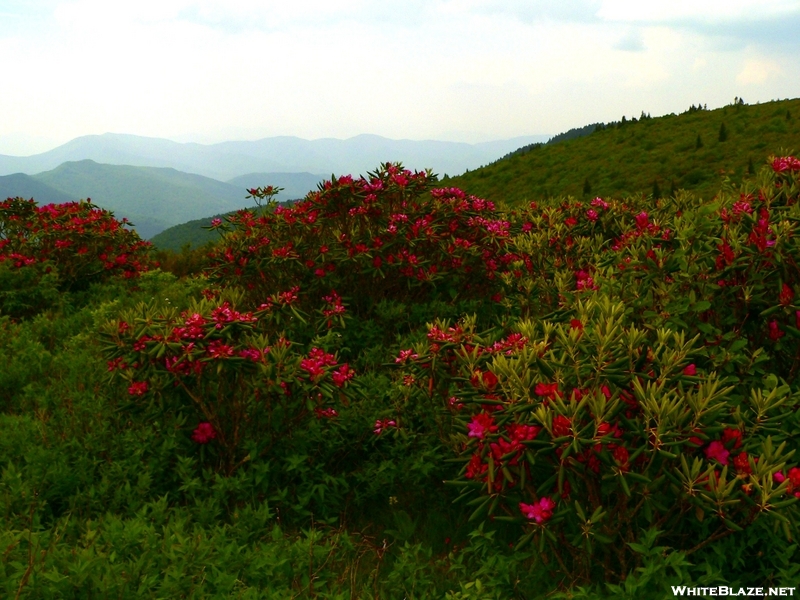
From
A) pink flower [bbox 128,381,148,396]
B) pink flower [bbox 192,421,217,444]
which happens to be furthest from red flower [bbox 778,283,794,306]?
pink flower [bbox 128,381,148,396]

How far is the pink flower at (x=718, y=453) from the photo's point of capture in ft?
9.86

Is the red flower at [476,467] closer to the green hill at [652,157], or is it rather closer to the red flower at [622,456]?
the red flower at [622,456]

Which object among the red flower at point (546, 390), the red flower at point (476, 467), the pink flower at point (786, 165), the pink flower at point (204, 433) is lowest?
the pink flower at point (204, 433)

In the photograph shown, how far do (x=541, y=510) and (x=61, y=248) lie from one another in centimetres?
1090

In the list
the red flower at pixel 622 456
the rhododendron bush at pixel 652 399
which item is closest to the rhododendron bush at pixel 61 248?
the rhododendron bush at pixel 652 399

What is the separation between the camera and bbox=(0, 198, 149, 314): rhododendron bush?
35.8 ft

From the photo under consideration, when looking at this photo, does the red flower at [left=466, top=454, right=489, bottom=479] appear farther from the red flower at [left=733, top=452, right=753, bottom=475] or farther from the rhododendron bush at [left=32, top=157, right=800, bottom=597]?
the red flower at [left=733, top=452, right=753, bottom=475]

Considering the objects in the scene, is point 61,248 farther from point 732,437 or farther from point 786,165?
point 732,437

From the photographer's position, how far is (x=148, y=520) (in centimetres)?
410

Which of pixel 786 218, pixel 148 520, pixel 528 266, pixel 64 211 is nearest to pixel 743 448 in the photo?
pixel 786 218

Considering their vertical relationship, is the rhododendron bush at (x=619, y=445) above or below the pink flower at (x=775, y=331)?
below

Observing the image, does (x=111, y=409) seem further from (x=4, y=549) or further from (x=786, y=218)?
(x=786, y=218)

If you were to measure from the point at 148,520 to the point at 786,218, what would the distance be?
15.1 feet

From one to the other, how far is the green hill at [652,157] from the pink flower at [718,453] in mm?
20373
